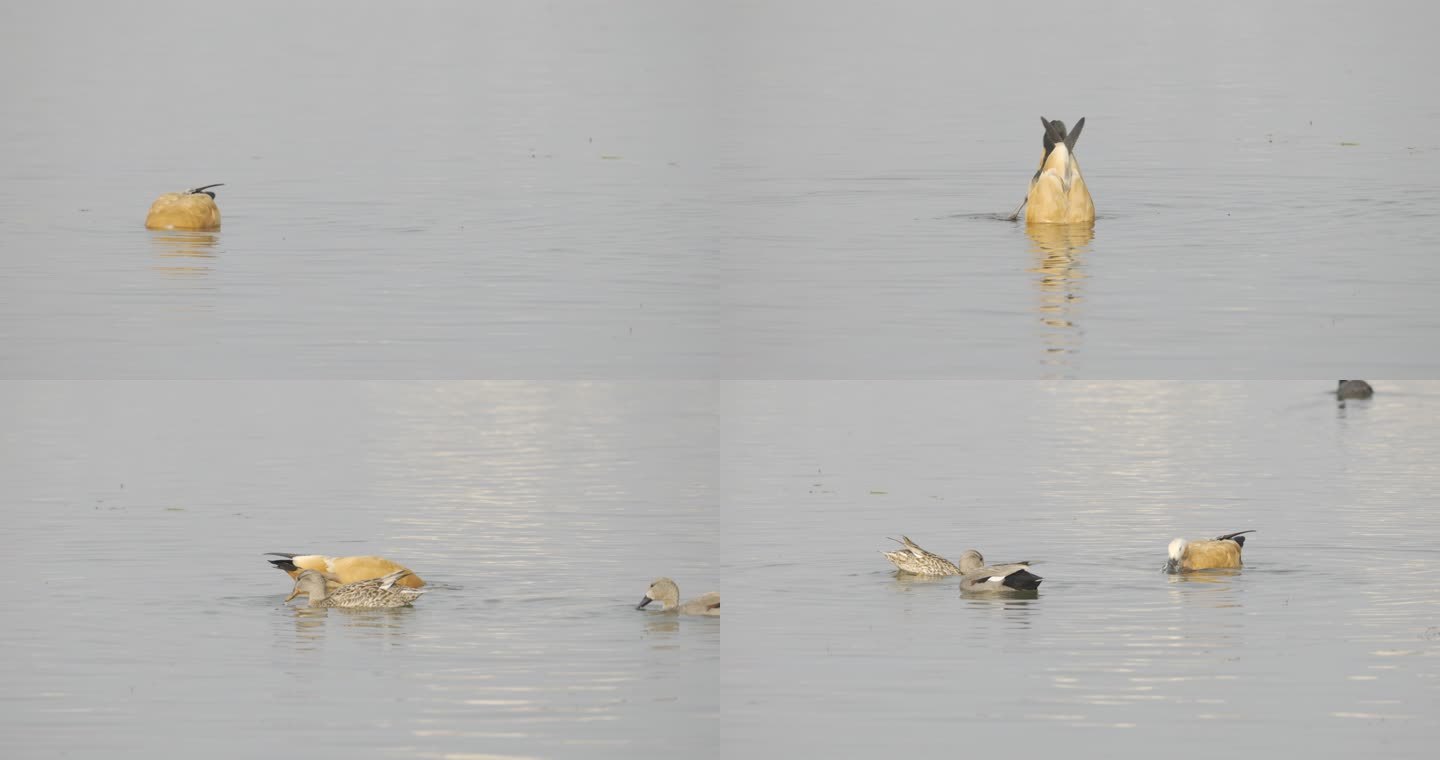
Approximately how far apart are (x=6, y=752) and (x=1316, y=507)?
13.6 meters

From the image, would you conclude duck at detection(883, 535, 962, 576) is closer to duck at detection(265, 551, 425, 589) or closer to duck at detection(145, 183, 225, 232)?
duck at detection(265, 551, 425, 589)

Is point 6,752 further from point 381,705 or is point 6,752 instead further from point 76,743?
point 381,705

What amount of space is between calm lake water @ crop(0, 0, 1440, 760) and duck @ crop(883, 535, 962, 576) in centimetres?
48

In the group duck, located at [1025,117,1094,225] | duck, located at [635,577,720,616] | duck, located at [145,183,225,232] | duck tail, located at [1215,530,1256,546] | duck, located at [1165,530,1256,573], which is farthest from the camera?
duck, located at [1025,117,1094,225]

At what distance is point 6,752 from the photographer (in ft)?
47.8

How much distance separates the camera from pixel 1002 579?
2061 centimetres

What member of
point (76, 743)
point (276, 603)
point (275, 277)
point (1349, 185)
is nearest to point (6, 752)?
point (76, 743)

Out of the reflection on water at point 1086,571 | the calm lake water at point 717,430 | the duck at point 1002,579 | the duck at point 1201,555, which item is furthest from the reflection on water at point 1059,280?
the duck at point 1201,555

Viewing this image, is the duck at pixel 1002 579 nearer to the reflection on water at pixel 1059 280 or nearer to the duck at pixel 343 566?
the reflection on water at pixel 1059 280

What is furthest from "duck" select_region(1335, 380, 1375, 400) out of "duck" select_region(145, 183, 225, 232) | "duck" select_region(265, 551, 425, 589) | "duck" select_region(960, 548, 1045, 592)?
"duck" select_region(145, 183, 225, 232)

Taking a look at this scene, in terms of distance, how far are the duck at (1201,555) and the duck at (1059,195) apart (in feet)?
13.2

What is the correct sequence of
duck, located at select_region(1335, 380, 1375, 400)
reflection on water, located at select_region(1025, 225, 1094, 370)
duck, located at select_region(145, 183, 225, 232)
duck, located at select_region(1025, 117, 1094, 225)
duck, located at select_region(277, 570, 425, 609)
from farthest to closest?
duck, located at select_region(1335, 380, 1375, 400) < duck, located at select_region(1025, 117, 1094, 225) < duck, located at select_region(145, 183, 225, 232) < duck, located at select_region(277, 570, 425, 609) < reflection on water, located at select_region(1025, 225, 1094, 370)

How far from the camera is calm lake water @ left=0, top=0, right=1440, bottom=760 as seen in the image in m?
16.2

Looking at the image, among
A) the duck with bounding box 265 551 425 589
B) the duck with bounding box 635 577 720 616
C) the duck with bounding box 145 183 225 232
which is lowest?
the duck with bounding box 635 577 720 616
